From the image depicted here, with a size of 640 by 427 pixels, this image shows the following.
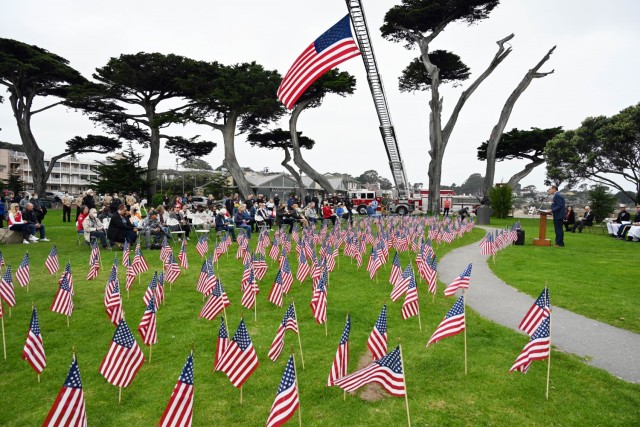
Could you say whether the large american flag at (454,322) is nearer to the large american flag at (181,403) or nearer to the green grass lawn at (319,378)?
the green grass lawn at (319,378)

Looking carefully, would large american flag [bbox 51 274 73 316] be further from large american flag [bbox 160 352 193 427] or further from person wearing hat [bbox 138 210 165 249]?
person wearing hat [bbox 138 210 165 249]

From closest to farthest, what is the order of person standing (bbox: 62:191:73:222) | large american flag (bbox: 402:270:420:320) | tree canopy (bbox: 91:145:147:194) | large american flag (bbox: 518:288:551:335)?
large american flag (bbox: 518:288:551:335), large american flag (bbox: 402:270:420:320), person standing (bbox: 62:191:73:222), tree canopy (bbox: 91:145:147:194)

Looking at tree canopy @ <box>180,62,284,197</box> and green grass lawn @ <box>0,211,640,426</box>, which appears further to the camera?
tree canopy @ <box>180,62,284,197</box>

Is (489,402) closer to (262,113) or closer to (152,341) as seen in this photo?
(152,341)

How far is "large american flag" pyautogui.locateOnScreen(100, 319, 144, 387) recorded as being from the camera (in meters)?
4.36

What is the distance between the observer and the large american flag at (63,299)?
6.54 m

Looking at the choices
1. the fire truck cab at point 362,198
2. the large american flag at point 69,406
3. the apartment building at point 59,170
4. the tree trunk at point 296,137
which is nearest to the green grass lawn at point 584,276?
the large american flag at point 69,406

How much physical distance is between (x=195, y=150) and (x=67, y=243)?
2655 cm

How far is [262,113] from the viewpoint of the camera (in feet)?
A: 121

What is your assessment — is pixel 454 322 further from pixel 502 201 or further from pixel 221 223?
pixel 502 201

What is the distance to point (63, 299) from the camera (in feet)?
21.6

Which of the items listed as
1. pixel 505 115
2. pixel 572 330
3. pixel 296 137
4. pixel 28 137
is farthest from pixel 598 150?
pixel 28 137

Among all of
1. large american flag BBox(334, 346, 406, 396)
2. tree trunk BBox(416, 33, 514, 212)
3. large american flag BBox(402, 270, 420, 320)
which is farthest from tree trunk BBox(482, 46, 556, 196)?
large american flag BBox(334, 346, 406, 396)

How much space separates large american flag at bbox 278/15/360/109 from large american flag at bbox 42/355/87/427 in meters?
6.61
